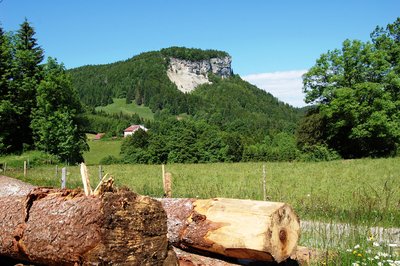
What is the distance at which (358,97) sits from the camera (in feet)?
139

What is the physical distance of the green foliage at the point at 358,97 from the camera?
136 ft

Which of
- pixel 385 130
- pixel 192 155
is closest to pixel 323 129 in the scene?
pixel 385 130

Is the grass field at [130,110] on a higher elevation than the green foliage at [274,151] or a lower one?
higher

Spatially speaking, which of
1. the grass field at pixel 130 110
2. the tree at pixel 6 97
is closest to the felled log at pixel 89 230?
the tree at pixel 6 97

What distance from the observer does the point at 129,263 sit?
168 inches

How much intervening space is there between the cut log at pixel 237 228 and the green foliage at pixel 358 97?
38728 mm

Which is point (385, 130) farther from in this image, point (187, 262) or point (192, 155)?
point (187, 262)

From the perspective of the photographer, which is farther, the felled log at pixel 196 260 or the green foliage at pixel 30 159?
the green foliage at pixel 30 159

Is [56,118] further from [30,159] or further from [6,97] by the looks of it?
[6,97]

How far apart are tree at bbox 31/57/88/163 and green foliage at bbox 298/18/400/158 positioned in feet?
90.5

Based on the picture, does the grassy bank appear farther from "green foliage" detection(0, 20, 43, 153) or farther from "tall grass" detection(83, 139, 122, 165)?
"tall grass" detection(83, 139, 122, 165)

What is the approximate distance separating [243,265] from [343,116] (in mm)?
41313

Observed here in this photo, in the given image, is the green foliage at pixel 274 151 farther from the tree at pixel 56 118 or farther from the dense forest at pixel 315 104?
the tree at pixel 56 118

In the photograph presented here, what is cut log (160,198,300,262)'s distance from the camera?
4789mm
